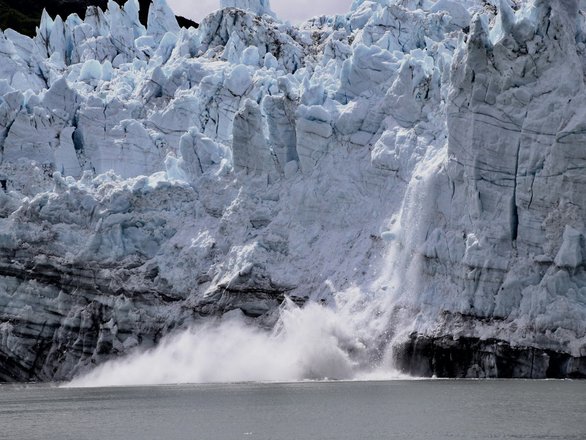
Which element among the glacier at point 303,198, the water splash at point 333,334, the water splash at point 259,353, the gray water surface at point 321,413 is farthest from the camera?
the water splash at point 259,353

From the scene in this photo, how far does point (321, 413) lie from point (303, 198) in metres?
16.0

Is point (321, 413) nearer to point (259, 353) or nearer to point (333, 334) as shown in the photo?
point (333, 334)

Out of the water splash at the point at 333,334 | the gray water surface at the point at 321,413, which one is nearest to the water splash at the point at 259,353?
the water splash at the point at 333,334

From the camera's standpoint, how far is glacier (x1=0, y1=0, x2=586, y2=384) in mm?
35125

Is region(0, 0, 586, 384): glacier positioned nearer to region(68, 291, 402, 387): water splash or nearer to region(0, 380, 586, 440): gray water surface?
region(68, 291, 402, 387): water splash

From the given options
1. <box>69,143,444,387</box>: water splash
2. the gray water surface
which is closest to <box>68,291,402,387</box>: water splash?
<box>69,143,444,387</box>: water splash

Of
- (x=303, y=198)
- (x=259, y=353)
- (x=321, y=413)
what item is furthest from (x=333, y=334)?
(x=321, y=413)

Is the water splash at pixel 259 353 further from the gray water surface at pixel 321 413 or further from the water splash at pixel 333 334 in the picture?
the gray water surface at pixel 321 413

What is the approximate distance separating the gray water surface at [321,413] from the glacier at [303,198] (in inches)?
120

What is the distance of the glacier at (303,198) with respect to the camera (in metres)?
35.1

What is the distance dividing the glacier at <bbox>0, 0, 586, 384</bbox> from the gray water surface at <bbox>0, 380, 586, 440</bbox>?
3.06m

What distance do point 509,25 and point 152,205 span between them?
16233mm

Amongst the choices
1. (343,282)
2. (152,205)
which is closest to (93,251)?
(152,205)

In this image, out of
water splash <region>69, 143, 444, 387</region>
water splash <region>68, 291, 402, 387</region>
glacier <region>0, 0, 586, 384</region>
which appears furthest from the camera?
water splash <region>68, 291, 402, 387</region>
